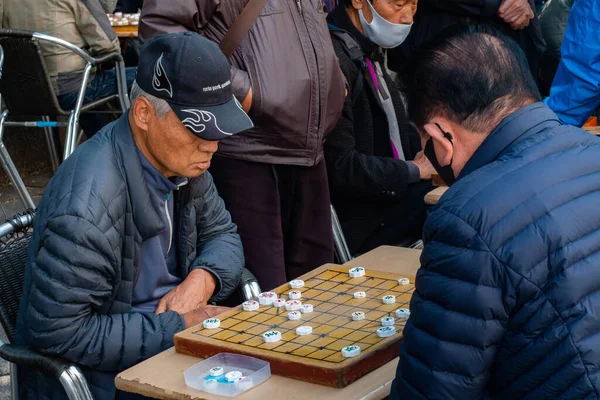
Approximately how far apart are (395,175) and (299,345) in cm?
212

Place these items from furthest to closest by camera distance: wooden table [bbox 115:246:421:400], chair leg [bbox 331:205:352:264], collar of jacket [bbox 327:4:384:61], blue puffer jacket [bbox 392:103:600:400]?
collar of jacket [bbox 327:4:384:61]
chair leg [bbox 331:205:352:264]
wooden table [bbox 115:246:421:400]
blue puffer jacket [bbox 392:103:600:400]

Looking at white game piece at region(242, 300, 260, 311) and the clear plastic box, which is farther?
white game piece at region(242, 300, 260, 311)

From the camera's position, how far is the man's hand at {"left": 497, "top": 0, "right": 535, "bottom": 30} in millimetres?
4992

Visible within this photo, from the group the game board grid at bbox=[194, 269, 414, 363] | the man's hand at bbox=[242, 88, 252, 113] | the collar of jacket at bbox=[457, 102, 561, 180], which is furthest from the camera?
the man's hand at bbox=[242, 88, 252, 113]

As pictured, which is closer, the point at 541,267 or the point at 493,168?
the point at 541,267

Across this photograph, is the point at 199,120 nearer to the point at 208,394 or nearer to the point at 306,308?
the point at 306,308

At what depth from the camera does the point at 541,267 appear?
1636 mm

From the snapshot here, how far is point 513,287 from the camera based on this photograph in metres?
1.63

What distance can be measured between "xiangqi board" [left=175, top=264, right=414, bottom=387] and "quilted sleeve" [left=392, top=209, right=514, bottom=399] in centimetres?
31

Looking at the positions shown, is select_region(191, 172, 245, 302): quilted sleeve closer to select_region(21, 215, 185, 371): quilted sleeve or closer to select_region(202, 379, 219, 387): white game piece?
select_region(21, 215, 185, 371): quilted sleeve

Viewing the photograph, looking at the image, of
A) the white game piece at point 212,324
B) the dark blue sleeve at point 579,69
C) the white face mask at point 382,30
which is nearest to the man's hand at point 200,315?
the white game piece at point 212,324

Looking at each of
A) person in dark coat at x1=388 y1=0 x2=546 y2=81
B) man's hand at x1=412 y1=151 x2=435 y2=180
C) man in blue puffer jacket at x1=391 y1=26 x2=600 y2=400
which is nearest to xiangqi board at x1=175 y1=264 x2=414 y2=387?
man in blue puffer jacket at x1=391 y1=26 x2=600 y2=400

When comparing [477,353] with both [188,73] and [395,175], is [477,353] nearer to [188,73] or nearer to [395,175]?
[188,73]

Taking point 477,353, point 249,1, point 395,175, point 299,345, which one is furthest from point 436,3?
point 477,353
